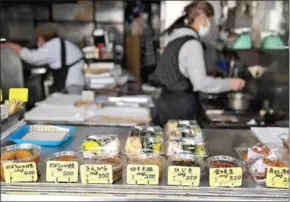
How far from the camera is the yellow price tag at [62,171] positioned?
1275 mm

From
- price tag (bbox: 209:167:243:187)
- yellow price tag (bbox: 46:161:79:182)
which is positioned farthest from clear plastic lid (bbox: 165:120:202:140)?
yellow price tag (bbox: 46:161:79:182)

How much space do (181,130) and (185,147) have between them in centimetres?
23

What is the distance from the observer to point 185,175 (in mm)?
1271

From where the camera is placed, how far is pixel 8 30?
19.4ft

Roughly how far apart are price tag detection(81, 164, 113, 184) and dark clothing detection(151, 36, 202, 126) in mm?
1411

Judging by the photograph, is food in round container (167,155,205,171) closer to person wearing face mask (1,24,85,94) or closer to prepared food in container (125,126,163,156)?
prepared food in container (125,126,163,156)

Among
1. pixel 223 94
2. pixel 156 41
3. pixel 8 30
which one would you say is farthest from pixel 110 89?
pixel 8 30

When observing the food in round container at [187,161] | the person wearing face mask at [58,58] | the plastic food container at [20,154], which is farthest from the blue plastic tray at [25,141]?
the person wearing face mask at [58,58]

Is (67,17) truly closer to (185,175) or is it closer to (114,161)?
(114,161)

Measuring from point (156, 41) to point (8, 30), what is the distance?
2236 mm

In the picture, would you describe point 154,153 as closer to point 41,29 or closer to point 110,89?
point 110,89

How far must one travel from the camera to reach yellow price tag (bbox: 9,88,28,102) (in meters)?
1.57

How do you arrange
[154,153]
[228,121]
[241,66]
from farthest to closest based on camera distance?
[241,66]
[228,121]
[154,153]

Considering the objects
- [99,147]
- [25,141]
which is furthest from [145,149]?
[25,141]
